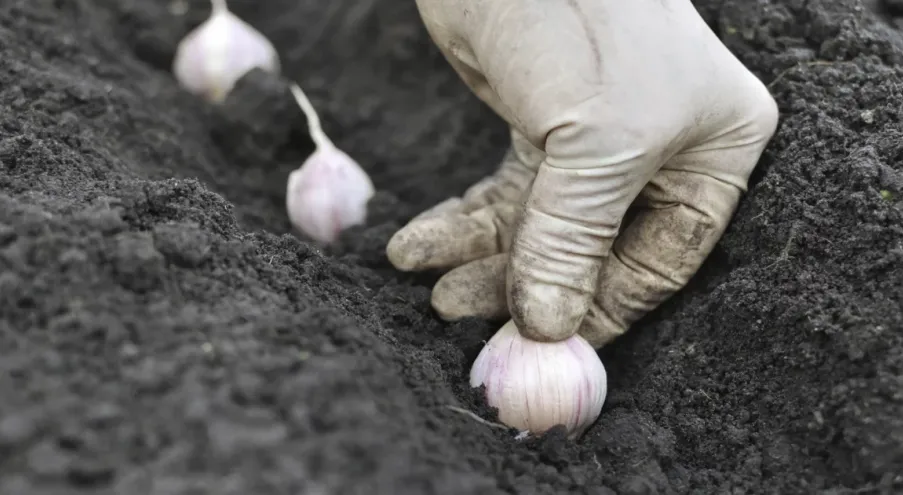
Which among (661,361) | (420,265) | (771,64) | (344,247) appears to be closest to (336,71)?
(344,247)

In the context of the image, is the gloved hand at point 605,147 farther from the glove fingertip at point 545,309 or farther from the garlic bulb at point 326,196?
the garlic bulb at point 326,196

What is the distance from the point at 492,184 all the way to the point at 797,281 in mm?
449

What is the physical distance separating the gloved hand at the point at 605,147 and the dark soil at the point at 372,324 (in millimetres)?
60

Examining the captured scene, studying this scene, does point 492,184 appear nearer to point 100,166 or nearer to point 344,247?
point 344,247

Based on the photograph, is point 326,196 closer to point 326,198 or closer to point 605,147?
point 326,198

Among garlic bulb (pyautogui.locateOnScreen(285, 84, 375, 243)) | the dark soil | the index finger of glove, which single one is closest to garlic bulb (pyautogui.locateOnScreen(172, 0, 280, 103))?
the dark soil

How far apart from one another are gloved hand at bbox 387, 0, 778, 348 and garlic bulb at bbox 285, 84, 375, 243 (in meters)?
0.27

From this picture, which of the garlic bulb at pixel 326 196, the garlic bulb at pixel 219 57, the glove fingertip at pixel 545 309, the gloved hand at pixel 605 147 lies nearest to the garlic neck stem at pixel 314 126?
the garlic bulb at pixel 326 196

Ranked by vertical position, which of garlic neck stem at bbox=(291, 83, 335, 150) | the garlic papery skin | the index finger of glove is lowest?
the garlic papery skin

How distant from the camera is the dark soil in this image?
1.91 ft

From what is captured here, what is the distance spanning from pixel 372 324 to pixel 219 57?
84cm

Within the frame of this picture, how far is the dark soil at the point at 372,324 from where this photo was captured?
0.58 meters

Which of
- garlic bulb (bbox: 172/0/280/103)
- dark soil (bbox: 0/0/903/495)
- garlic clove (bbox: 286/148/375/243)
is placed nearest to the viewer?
dark soil (bbox: 0/0/903/495)

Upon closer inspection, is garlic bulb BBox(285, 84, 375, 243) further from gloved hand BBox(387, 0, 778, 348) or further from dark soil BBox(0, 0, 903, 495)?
gloved hand BBox(387, 0, 778, 348)
